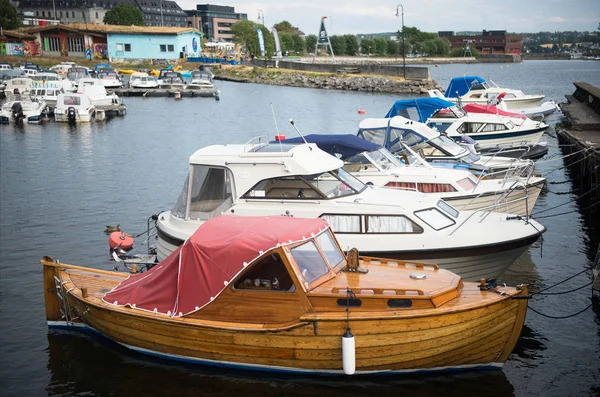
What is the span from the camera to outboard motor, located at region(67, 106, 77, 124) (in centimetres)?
5616

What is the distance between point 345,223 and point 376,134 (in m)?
11.9

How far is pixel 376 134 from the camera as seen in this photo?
2856 centimetres

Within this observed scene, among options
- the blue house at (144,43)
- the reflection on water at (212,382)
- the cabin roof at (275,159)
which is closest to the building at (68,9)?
the blue house at (144,43)

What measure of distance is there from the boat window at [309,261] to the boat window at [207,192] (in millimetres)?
4553

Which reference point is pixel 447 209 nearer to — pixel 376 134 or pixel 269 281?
pixel 269 281

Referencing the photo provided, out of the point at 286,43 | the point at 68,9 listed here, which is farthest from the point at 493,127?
the point at 68,9

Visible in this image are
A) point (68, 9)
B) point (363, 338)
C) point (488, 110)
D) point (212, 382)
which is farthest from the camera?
point (68, 9)

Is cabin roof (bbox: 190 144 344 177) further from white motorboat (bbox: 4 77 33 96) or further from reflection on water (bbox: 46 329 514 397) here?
white motorboat (bbox: 4 77 33 96)

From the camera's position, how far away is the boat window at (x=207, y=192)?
18.0 m

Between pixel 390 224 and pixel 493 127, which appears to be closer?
pixel 390 224

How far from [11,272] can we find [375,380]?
12019 mm

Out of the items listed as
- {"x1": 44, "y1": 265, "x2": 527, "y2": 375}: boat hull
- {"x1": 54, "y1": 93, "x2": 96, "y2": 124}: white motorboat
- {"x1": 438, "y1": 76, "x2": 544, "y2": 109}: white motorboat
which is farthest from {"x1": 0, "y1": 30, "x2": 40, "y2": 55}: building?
{"x1": 44, "y1": 265, "x2": 527, "y2": 375}: boat hull

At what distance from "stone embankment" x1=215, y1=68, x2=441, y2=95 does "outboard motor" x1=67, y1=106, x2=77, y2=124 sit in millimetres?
49555

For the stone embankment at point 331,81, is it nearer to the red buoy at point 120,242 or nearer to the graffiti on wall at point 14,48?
the graffiti on wall at point 14,48
